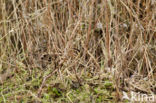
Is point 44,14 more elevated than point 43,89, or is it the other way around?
point 44,14

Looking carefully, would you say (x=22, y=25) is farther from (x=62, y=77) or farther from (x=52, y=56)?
(x=62, y=77)

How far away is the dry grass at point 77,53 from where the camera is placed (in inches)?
64.8

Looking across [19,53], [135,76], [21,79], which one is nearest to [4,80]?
[21,79]

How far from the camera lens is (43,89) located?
5.49 ft

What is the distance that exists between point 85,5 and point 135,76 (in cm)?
63

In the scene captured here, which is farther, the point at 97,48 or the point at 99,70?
the point at 97,48

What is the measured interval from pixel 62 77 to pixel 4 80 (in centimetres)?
46

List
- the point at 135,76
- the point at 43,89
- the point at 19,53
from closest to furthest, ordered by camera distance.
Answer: the point at 43,89 → the point at 135,76 → the point at 19,53

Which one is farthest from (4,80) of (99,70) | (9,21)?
(99,70)

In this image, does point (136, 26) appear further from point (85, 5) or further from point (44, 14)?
point (44, 14)

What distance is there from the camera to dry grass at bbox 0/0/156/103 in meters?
1.65

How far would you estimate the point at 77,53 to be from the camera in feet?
6.42

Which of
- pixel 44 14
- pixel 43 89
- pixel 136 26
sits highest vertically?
pixel 44 14

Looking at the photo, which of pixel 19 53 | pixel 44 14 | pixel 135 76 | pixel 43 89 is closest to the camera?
pixel 43 89
